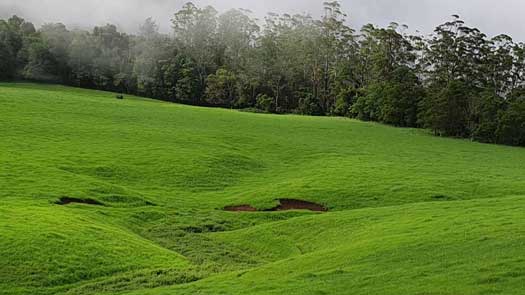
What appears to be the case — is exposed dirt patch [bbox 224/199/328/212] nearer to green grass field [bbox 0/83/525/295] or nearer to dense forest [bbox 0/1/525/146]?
green grass field [bbox 0/83/525/295]

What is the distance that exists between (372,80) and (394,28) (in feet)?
38.6

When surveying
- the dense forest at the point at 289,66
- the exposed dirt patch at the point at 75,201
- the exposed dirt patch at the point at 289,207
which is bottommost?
the exposed dirt patch at the point at 75,201

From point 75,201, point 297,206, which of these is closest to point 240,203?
point 297,206

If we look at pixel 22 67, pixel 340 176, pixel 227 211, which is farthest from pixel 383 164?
pixel 22 67

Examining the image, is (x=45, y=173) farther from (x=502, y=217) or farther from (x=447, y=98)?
(x=447, y=98)

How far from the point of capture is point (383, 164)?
56406 millimetres

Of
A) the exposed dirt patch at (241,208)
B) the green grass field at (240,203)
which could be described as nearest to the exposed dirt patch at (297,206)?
the green grass field at (240,203)

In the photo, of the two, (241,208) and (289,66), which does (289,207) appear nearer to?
(241,208)

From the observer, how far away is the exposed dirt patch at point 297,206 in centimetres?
4125

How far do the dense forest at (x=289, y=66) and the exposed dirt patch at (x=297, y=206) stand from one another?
154 feet

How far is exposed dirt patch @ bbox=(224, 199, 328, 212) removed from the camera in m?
40.9

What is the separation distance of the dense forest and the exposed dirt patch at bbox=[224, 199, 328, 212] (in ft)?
155

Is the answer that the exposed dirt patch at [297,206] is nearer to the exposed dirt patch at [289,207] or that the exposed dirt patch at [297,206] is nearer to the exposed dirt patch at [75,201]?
the exposed dirt patch at [289,207]

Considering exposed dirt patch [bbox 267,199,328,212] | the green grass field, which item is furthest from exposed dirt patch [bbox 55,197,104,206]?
exposed dirt patch [bbox 267,199,328,212]
